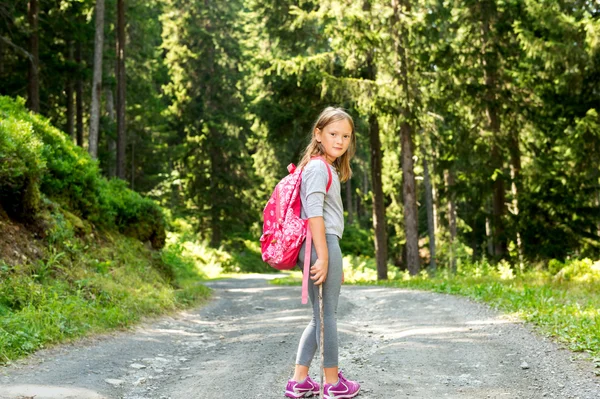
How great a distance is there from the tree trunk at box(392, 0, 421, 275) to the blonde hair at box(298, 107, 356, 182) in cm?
1493

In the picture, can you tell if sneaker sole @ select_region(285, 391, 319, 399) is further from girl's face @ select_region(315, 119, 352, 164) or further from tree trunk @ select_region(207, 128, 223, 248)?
tree trunk @ select_region(207, 128, 223, 248)

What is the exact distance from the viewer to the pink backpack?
178 inches

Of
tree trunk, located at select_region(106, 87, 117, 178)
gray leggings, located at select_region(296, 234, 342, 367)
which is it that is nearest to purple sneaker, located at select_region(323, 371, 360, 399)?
gray leggings, located at select_region(296, 234, 342, 367)

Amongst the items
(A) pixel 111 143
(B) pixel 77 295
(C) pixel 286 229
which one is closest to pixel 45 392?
(C) pixel 286 229

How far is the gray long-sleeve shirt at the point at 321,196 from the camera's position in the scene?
176 inches

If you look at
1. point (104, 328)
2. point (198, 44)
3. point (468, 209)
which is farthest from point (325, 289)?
point (198, 44)

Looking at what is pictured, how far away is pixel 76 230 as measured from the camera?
38.5 ft

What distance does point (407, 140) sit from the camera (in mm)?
20609

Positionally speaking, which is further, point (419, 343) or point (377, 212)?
point (377, 212)

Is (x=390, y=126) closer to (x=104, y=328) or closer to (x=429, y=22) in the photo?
(x=429, y=22)

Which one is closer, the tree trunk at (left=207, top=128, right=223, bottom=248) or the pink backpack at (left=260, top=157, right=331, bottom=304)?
the pink backpack at (left=260, top=157, right=331, bottom=304)

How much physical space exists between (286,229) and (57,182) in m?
8.45

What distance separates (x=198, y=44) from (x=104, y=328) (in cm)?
3328

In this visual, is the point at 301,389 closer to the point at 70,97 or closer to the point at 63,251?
the point at 63,251
